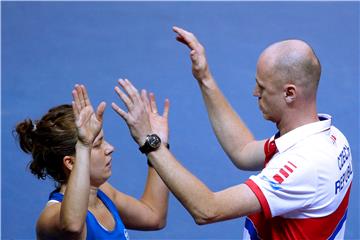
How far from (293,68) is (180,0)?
15.9ft

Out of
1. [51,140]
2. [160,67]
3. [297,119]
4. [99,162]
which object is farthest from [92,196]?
[160,67]

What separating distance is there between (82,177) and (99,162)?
362 mm

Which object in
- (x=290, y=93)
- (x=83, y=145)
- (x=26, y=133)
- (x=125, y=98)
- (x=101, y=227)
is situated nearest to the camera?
(x=125, y=98)

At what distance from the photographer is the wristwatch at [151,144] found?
3.46 m

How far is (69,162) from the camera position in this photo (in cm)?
390

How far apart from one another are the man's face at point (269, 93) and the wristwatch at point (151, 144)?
56 cm

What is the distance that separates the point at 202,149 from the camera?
22.4 feet

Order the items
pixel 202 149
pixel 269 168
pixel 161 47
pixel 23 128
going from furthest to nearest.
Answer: pixel 161 47 → pixel 202 149 → pixel 23 128 → pixel 269 168

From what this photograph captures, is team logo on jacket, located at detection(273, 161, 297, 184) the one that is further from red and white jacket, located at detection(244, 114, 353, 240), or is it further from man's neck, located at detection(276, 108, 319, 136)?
man's neck, located at detection(276, 108, 319, 136)

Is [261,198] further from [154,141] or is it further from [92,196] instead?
[92,196]

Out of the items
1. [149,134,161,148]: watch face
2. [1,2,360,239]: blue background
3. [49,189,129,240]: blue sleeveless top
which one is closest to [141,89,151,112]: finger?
[149,134,161,148]: watch face

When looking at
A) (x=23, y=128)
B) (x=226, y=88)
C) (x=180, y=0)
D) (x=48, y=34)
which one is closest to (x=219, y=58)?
(x=226, y=88)

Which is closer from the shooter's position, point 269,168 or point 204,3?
point 269,168

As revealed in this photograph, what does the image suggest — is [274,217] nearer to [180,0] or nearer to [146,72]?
[146,72]
